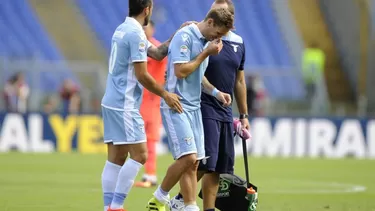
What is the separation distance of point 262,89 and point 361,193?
14.5m

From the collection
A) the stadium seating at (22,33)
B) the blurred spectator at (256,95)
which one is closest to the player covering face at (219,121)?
the blurred spectator at (256,95)

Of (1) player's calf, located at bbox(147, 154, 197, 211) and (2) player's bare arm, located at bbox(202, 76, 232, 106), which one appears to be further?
(2) player's bare arm, located at bbox(202, 76, 232, 106)

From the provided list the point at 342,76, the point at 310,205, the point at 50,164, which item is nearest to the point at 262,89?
the point at 342,76

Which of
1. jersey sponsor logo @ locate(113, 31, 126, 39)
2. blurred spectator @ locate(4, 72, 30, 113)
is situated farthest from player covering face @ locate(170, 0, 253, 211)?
blurred spectator @ locate(4, 72, 30, 113)

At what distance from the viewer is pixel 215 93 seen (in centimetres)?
1037

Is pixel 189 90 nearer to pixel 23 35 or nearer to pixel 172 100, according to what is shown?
pixel 172 100

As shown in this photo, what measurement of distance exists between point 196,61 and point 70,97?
18202 mm

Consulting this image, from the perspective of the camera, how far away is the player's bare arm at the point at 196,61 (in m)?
9.86

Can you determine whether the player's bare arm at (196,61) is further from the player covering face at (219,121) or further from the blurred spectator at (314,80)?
the blurred spectator at (314,80)

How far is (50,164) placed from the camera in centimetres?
2114

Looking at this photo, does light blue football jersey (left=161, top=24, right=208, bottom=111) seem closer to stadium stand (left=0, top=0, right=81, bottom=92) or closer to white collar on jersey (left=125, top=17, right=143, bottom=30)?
white collar on jersey (left=125, top=17, right=143, bottom=30)

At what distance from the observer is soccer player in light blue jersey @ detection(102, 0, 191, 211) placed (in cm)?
993

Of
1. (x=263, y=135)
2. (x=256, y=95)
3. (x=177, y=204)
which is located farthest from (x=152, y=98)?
(x=256, y=95)

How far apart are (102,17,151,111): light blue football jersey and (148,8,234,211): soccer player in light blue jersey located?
349 millimetres
